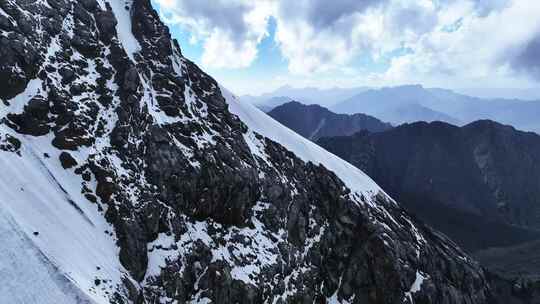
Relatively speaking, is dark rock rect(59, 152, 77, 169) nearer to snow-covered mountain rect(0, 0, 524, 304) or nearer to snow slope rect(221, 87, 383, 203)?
snow-covered mountain rect(0, 0, 524, 304)

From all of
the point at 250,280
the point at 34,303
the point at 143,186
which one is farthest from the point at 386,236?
the point at 34,303

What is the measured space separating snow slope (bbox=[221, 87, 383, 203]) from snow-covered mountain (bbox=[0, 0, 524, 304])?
2.41 feet

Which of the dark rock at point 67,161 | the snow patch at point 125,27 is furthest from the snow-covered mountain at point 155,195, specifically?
the snow patch at point 125,27

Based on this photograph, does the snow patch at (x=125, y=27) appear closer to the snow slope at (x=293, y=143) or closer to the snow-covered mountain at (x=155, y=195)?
the snow-covered mountain at (x=155, y=195)

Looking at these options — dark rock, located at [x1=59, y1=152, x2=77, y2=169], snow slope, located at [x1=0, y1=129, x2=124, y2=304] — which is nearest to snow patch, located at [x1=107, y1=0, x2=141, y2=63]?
dark rock, located at [x1=59, y1=152, x2=77, y2=169]

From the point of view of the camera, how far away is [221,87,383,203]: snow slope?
85000 mm

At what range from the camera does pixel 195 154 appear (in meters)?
60.5

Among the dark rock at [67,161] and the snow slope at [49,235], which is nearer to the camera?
the snow slope at [49,235]

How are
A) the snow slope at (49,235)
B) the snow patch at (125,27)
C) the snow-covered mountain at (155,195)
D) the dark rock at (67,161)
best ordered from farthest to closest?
1. the snow patch at (125,27)
2. the dark rock at (67,161)
3. the snow-covered mountain at (155,195)
4. the snow slope at (49,235)

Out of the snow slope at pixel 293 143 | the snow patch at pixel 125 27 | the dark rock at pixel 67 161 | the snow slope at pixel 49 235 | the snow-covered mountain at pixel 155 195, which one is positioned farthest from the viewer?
the snow slope at pixel 293 143

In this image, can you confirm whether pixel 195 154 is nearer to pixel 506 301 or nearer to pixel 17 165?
pixel 17 165

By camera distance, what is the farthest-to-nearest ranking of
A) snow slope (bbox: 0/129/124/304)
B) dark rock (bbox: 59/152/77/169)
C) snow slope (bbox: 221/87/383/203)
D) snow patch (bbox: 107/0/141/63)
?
snow slope (bbox: 221/87/383/203), snow patch (bbox: 107/0/141/63), dark rock (bbox: 59/152/77/169), snow slope (bbox: 0/129/124/304)

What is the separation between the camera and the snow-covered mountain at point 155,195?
39.5 m

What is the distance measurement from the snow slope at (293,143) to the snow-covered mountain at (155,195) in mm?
734
